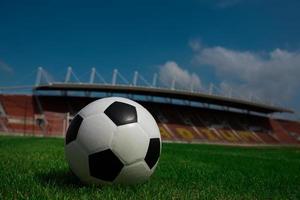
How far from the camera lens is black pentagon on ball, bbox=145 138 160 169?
4168mm

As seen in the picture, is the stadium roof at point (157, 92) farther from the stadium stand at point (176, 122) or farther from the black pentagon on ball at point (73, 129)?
the black pentagon on ball at point (73, 129)

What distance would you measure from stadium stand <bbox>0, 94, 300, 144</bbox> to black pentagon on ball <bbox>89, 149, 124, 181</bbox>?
36.3 metres

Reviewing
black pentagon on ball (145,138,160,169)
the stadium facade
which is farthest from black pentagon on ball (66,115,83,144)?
the stadium facade

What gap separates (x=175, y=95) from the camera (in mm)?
48969

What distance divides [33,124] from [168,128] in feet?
55.9

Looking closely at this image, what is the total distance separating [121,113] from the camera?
413 cm

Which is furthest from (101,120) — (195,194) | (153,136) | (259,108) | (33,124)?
(259,108)

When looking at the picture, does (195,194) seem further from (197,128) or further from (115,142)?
(197,128)

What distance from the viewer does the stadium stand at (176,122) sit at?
40594 mm

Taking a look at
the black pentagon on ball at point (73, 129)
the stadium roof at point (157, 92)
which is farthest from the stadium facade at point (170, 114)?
the black pentagon on ball at point (73, 129)

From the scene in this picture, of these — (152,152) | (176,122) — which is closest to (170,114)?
(176,122)

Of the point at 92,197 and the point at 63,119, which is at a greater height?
the point at 92,197

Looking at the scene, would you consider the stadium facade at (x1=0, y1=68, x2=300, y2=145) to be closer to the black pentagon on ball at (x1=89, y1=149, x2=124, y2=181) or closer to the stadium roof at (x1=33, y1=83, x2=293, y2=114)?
the stadium roof at (x1=33, y1=83, x2=293, y2=114)

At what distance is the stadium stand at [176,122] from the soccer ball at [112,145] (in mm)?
36041
